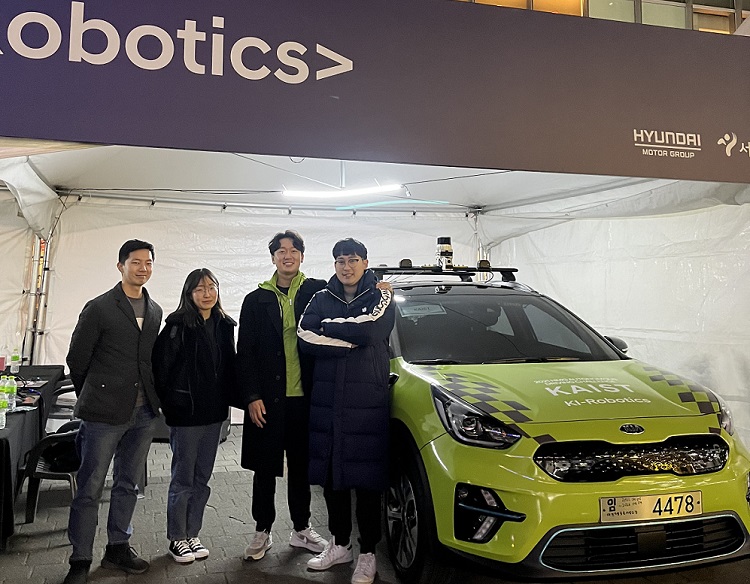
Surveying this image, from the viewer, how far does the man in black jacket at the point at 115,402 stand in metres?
2.76

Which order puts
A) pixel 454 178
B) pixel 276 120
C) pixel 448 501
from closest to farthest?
pixel 276 120
pixel 448 501
pixel 454 178

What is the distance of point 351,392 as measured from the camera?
2.78 meters

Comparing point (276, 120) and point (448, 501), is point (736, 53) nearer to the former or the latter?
point (276, 120)

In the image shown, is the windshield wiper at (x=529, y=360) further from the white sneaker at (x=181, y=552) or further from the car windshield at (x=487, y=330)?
the white sneaker at (x=181, y=552)

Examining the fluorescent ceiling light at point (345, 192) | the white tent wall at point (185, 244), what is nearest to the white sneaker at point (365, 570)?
the fluorescent ceiling light at point (345, 192)

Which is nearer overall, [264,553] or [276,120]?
[276,120]

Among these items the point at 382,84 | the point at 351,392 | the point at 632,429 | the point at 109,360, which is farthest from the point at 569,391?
the point at 109,360

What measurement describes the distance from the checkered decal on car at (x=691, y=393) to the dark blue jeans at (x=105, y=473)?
2.50 meters

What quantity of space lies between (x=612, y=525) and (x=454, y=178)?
12.3 feet

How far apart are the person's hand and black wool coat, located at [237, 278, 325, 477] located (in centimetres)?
2

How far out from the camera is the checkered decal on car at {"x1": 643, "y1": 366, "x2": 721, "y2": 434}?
2.61 m

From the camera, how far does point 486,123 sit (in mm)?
2424

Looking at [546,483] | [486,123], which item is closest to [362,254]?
[486,123]

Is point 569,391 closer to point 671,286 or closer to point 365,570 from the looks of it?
point 365,570
